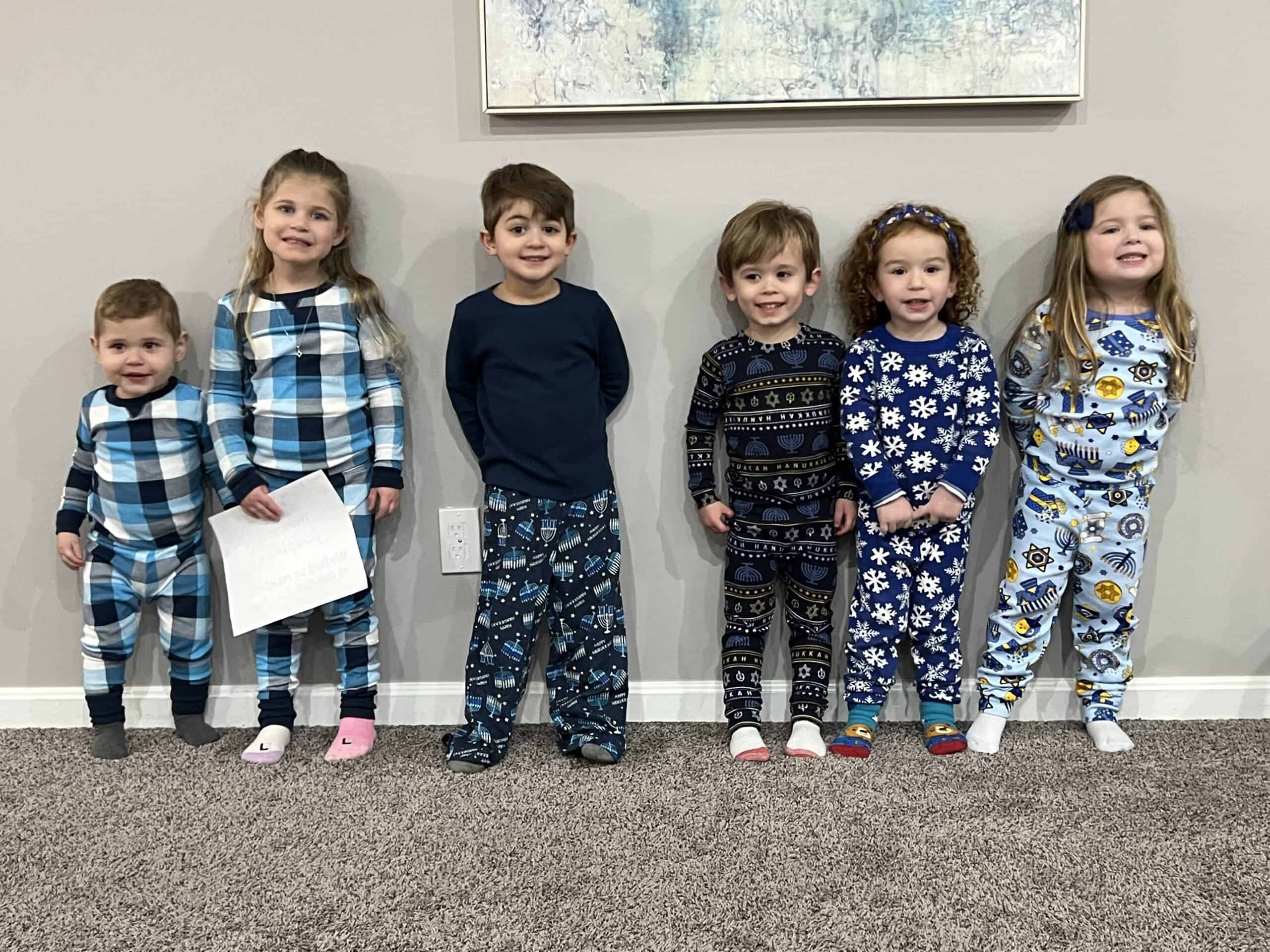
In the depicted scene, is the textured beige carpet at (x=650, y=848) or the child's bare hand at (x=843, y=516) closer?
the textured beige carpet at (x=650, y=848)

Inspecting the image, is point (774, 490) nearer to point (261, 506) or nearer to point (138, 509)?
point (261, 506)

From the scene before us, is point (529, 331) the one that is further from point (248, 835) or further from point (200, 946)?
point (200, 946)

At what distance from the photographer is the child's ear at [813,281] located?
1.72 metres

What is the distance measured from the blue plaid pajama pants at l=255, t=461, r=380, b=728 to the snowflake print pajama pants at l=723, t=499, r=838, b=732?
66cm

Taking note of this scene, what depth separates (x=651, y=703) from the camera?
1.88 m

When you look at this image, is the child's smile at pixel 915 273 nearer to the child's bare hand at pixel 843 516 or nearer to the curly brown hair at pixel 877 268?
the curly brown hair at pixel 877 268

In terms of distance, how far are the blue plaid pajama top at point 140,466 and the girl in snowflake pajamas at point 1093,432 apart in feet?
4.87

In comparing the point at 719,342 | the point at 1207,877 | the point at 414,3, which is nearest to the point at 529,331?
the point at 719,342

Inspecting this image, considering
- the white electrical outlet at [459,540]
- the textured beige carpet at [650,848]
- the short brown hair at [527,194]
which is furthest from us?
the white electrical outlet at [459,540]

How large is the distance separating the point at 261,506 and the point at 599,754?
74cm

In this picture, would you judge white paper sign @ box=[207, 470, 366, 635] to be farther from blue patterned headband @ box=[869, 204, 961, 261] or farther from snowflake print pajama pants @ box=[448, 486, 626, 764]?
blue patterned headband @ box=[869, 204, 961, 261]

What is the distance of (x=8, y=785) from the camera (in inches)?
64.6

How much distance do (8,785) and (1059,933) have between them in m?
1.65

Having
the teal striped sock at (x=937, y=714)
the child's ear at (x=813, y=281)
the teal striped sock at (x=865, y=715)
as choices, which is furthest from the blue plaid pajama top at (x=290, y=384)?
the teal striped sock at (x=937, y=714)
